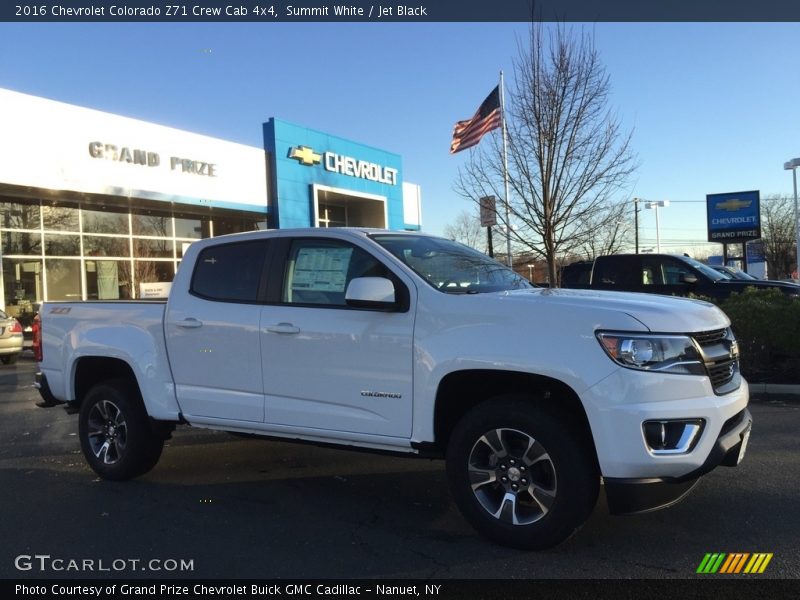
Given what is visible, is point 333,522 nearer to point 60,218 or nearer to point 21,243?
point 21,243

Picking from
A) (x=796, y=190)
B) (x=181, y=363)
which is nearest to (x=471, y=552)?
(x=181, y=363)

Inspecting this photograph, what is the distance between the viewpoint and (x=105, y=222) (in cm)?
2019

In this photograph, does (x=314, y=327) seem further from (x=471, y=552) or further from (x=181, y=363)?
(x=471, y=552)

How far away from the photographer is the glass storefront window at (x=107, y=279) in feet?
65.5

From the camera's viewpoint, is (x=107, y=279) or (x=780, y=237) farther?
(x=780, y=237)

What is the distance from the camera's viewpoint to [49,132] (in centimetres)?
1684

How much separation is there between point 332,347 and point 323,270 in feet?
2.04

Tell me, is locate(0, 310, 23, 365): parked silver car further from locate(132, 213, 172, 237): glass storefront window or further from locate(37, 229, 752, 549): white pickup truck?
locate(37, 229, 752, 549): white pickup truck

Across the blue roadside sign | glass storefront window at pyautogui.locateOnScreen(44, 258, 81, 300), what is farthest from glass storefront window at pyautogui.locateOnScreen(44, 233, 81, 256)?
the blue roadside sign

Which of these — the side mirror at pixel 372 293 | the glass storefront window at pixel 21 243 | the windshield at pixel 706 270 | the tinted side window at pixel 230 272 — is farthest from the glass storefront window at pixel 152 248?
the side mirror at pixel 372 293

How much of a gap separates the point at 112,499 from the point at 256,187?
1936 centimetres

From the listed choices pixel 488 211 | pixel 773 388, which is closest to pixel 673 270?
pixel 488 211

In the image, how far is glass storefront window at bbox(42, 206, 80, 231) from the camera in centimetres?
1881

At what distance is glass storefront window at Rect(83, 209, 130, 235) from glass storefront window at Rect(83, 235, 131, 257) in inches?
8.6
